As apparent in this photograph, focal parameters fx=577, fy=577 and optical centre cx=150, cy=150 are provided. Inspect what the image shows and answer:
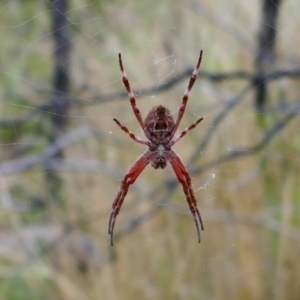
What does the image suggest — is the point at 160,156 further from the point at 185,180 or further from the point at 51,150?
the point at 51,150

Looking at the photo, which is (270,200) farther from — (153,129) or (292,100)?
(153,129)

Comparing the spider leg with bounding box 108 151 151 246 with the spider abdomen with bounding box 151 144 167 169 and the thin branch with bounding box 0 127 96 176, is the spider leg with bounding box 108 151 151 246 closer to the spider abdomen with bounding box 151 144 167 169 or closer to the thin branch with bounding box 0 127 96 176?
the spider abdomen with bounding box 151 144 167 169

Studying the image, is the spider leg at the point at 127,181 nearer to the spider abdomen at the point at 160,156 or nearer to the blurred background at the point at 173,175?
the spider abdomen at the point at 160,156

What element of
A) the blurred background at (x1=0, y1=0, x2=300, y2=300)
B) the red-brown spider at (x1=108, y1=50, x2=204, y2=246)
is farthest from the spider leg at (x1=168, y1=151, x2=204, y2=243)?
the blurred background at (x1=0, y1=0, x2=300, y2=300)

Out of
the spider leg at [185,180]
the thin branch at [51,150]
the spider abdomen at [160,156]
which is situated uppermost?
the thin branch at [51,150]

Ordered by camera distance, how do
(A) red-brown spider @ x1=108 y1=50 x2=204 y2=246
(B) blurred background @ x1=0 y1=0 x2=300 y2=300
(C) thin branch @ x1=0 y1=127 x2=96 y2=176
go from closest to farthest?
(A) red-brown spider @ x1=108 y1=50 x2=204 y2=246 → (B) blurred background @ x1=0 y1=0 x2=300 y2=300 → (C) thin branch @ x1=0 y1=127 x2=96 y2=176

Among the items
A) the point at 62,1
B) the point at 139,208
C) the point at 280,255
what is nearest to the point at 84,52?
the point at 62,1

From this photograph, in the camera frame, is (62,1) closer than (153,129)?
No

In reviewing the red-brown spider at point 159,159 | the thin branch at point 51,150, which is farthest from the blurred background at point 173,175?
the red-brown spider at point 159,159
